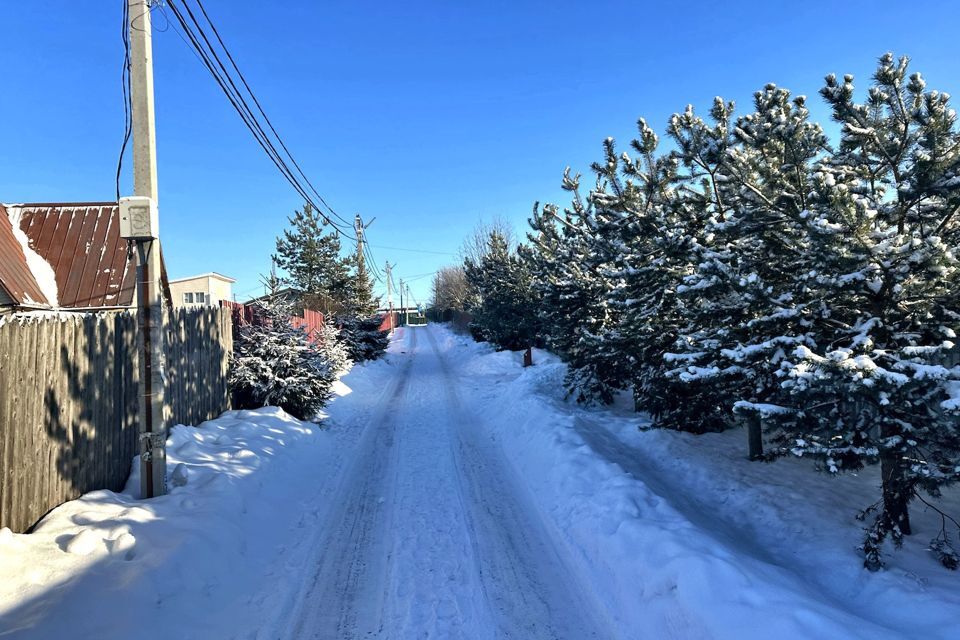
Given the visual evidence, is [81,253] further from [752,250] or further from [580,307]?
[752,250]

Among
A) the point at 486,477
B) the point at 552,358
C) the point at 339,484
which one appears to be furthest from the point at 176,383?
the point at 552,358

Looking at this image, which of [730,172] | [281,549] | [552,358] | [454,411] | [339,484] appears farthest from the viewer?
[552,358]

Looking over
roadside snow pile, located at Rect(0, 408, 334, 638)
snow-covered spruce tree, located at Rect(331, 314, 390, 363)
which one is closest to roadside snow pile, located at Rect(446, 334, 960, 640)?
roadside snow pile, located at Rect(0, 408, 334, 638)

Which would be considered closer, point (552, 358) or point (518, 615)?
point (518, 615)

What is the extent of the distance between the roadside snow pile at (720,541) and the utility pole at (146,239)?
4.24m

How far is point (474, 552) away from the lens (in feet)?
16.1

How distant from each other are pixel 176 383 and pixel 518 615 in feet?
20.1

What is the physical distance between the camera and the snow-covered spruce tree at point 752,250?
4707 millimetres

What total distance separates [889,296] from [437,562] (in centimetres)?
456

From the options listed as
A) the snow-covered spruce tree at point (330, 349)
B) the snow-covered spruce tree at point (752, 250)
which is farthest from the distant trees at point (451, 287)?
the snow-covered spruce tree at point (752, 250)

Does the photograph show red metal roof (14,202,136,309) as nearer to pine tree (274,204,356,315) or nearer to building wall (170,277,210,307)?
pine tree (274,204,356,315)

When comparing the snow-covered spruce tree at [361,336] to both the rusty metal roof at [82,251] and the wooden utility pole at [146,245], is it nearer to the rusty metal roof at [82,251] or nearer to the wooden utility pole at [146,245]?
the rusty metal roof at [82,251]

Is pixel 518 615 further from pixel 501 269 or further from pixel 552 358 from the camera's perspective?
pixel 501 269

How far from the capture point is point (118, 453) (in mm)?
5566
